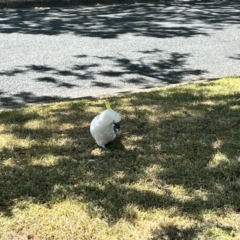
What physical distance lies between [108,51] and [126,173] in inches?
149

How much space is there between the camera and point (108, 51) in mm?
6535

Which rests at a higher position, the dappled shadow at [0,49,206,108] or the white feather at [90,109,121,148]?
the white feather at [90,109,121,148]

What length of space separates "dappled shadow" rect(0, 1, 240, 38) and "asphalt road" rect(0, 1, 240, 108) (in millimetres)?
19

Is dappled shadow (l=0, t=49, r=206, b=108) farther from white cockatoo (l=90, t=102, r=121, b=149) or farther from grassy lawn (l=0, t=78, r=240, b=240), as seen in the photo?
white cockatoo (l=90, t=102, r=121, b=149)

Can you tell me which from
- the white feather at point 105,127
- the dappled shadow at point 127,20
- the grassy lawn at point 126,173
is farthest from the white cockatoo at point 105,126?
the dappled shadow at point 127,20

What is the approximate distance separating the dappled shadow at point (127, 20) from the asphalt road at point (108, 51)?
0.7 inches

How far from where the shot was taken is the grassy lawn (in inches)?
97.2

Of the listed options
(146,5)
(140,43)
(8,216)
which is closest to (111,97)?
(8,216)

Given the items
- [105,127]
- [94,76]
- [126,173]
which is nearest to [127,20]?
[94,76]

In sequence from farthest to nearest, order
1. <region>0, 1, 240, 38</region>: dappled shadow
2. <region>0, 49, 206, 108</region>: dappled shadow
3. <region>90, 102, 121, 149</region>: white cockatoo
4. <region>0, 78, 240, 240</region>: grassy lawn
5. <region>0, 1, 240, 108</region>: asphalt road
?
<region>0, 1, 240, 38</region>: dappled shadow < <region>0, 1, 240, 108</region>: asphalt road < <region>0, 49, 206, 108</region>: dappled shadow < <region>90, 102, 121, 149</region>: white cockatoo < <region>0, 78, 240, 240</region>: grassy lawn

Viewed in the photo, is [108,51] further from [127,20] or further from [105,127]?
[105,127]

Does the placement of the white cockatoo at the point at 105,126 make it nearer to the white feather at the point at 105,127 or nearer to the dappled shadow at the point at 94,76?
the white feather at the point at 105,127

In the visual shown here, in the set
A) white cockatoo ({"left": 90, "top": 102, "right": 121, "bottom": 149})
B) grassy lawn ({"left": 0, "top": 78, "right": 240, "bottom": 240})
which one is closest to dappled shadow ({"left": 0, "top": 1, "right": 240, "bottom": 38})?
grassy lawn ({"left": 0, "top": 78, "right": 240, "bottom": 240})

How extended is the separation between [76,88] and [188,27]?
4023 millimetres
